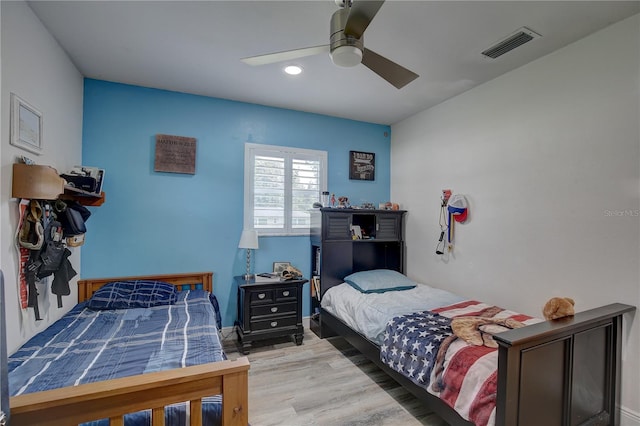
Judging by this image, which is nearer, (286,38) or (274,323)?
(286,38)

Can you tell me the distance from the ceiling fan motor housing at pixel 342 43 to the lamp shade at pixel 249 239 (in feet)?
7.04

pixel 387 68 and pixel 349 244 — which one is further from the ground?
pixel 387 68

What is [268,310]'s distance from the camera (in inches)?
124

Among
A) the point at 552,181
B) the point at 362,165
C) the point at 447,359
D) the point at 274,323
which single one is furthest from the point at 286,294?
the point at 552,181

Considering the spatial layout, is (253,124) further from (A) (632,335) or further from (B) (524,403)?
(A) (632,335)

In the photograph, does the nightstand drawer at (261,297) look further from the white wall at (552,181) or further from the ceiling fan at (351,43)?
the ceiling fan at (351,43)

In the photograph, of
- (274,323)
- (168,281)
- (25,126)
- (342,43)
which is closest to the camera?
(342,43)

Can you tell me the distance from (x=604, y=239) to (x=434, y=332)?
134 cm

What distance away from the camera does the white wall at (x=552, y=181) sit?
196cm

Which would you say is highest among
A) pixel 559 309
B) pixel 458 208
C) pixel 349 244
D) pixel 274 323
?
pixel 458 208

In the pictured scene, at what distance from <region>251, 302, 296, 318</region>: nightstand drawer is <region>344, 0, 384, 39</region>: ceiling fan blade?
2613 mm

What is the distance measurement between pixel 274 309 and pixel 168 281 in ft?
3.69

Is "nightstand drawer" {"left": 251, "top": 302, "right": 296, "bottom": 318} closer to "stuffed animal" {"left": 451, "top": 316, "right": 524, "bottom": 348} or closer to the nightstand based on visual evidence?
the nightstand

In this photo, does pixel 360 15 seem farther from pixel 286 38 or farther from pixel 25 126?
pixel 25 126
